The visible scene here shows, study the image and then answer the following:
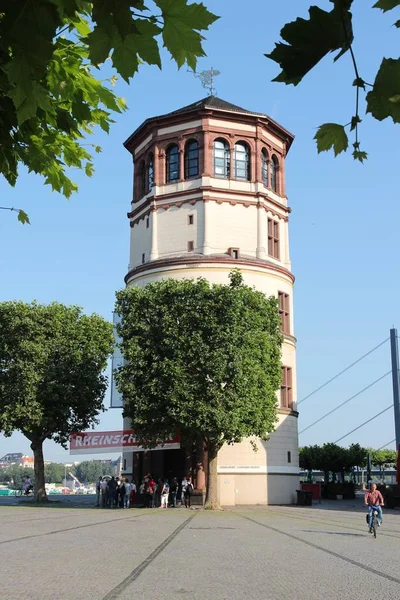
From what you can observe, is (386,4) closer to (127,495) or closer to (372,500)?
(372,500)

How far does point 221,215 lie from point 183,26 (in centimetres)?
4969

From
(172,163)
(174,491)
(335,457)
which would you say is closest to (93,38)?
(174,491)

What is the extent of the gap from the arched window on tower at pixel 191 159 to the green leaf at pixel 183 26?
167 feet

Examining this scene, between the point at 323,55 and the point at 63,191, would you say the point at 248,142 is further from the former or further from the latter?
the point at 323,55

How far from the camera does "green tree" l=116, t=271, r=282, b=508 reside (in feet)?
131

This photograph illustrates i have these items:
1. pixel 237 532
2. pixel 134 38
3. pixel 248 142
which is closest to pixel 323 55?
pixel 134 38

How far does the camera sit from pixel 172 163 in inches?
2167

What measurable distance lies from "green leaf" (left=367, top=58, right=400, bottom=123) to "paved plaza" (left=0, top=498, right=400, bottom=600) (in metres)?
8.60

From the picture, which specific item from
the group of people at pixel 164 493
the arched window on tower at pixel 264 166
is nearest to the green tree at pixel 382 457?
the arched window on tower at pixel 264 166

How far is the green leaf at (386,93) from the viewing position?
319 centimetres

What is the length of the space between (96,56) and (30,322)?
144 ft

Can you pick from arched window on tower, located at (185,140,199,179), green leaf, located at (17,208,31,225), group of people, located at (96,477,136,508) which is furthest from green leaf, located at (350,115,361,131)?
arched window on tower, located at (185,140,199,179)

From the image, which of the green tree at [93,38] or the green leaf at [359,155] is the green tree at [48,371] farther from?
the green leaf at [359,155]

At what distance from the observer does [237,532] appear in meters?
24.2
